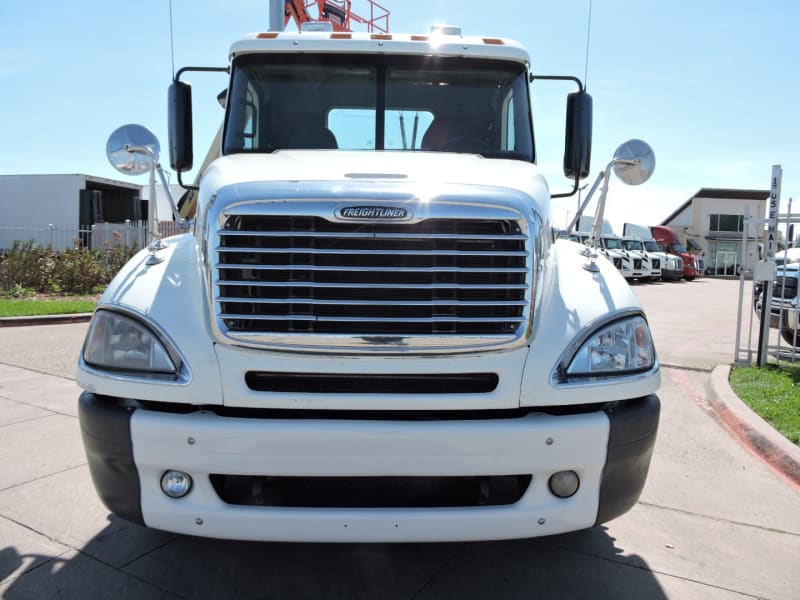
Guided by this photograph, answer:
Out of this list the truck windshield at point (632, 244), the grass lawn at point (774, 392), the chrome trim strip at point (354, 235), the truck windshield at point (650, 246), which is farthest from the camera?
the truck windshield at point (650, 246)

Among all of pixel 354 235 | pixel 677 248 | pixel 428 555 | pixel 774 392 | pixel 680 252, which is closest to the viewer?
pixel 354 235

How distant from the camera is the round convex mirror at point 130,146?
3430mm

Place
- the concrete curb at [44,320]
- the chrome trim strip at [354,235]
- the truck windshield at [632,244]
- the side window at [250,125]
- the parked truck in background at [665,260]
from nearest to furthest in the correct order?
the chrome trim strip at [354,235], the side window at [250,125], the concrete curb at [44,320], the truck windshield at [632,244], the parked truck in background at [665,260]

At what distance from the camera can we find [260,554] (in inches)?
118

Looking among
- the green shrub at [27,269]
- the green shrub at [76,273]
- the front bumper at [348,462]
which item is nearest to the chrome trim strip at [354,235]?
the front bumper at [348,462]

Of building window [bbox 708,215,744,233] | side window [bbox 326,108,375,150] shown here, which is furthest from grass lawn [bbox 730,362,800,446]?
building window [bbox 708,215,744,233]

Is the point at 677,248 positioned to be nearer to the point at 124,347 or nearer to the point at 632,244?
the point at 632,244

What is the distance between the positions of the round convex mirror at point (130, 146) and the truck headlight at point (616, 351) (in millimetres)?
2427

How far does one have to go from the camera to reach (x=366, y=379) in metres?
2.42

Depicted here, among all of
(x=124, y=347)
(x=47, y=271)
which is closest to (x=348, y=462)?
(x=124, y=347)

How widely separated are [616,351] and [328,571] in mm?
1578

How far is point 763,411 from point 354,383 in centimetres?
456

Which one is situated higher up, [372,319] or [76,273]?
[372,319]

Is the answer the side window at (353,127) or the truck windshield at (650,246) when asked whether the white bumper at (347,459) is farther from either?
the truck windshield at (650,246)
